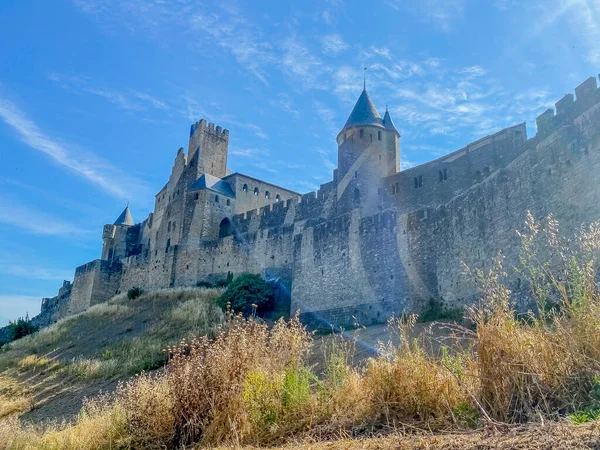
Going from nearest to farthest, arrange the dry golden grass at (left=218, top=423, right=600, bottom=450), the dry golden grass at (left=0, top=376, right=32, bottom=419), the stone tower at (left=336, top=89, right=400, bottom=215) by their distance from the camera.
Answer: the dry golden grass at (left=218, top=423, right=600, bottom=450), the dry golden grass at (left=0, top=376, right=32, bottom=419), the stone tower at (left=336, top=89, right=400, bottom=215)

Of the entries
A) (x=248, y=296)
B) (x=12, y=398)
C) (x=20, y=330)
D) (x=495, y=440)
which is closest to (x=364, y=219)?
(x=248, y=296)

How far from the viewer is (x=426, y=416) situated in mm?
4551

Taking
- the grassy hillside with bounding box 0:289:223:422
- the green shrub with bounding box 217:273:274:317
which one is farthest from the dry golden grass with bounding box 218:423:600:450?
the green shrub with bounding box 217:273:274:317

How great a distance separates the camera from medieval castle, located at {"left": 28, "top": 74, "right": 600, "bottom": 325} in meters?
13.5

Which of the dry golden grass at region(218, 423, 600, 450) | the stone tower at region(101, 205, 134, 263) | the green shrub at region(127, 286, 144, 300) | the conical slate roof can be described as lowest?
the dry golden grass at region(218, 423, 600, 450)

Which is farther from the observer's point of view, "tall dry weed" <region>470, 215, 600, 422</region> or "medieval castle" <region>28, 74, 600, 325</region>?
"medieval castle" <region>28, 74, 600, 325</region>

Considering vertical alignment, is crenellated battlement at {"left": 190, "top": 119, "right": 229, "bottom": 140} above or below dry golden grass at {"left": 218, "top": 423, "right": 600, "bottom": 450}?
above

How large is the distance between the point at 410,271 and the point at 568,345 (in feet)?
44.0

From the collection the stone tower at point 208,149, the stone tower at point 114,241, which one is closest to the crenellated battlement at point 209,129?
the stone tower at point 208,149

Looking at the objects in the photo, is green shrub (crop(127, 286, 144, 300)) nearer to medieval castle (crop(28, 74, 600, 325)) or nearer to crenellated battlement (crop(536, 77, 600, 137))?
medieval castle (crop(28, 74, 600, 325))

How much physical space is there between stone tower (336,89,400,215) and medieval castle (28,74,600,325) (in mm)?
69

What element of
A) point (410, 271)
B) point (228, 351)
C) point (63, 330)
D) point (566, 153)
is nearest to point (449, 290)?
point (410, 271)

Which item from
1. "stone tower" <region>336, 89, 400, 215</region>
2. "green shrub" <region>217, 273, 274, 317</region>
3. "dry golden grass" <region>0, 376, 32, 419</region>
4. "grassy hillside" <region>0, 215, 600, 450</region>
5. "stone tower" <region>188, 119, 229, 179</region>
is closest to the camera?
"grassy hillside" <region>0, 215, 600, 450</region>

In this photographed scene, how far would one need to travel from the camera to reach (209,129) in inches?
1622
